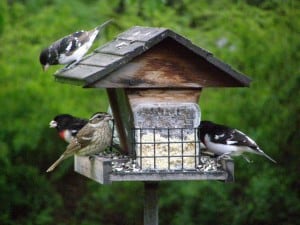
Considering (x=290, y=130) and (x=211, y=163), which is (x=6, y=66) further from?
(x=211, y=163)

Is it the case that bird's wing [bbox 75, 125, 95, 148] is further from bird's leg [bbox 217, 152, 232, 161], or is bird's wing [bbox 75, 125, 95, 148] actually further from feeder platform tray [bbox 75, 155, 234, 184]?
bird's leg [bbox 217, 152, 232, 161]

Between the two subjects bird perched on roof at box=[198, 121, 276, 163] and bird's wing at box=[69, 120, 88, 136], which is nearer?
bird perched on roof at box=[198, 121, 276, 163]

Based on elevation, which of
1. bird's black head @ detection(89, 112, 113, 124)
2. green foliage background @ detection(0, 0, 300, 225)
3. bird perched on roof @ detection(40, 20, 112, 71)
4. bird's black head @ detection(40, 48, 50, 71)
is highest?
bird perched on roof @ detection(40, 20, 112, 71)

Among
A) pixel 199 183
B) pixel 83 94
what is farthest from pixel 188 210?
pixel 83 94

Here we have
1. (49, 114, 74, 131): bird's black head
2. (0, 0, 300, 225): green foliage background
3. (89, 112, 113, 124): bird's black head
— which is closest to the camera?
(89, 112, 113, 124): bird's black head

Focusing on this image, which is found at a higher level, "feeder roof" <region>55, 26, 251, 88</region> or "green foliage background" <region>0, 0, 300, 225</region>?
"feeder roof" <region>55, 26, 251, 88</region>

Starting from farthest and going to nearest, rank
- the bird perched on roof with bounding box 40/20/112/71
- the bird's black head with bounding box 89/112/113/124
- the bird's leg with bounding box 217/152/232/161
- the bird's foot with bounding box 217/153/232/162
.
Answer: the bird perched on roof with bounding box 40/20/112/71
the bird's black head with bounding box 89/112/113/124
the bird's leg with bounding box 217/152/232/161
the bird's foot with bounding box 217/153/232/162

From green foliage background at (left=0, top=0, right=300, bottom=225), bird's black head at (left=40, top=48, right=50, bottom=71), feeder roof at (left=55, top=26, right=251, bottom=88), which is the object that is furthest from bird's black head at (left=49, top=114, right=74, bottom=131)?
green foliage background at (left=0, top=0, right=300, bottom=225)

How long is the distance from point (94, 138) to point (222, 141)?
928 mm

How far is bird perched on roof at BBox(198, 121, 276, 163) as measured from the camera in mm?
6785

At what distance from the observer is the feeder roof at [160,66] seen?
6.12 m

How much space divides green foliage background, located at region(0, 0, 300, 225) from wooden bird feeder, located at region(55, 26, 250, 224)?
3.87m

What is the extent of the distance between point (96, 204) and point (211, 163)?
436 centimetres

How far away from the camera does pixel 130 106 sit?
20.7 feet
